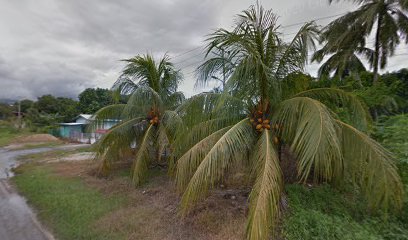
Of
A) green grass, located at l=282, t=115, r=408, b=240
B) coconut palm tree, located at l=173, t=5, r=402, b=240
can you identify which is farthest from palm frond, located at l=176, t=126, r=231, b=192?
green grass, located at l=282, t=115, r=408, b=240

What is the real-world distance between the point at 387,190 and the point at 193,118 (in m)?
3.40

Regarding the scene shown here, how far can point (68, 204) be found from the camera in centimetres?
587

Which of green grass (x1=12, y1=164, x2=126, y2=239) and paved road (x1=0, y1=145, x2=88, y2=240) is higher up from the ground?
green grass (x1=12, y1=164, x2=126, y2=239)

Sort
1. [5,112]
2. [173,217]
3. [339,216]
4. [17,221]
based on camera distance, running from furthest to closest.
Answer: [5,112]
[17,221]
[173,217]
[339,216]

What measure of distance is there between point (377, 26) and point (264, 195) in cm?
1383

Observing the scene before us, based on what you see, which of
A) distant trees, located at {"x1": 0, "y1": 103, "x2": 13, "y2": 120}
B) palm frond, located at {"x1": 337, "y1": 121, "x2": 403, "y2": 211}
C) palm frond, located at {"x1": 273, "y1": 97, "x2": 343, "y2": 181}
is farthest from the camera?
distant trees, located at {"x1": 0, "y1": 103, "x2": 13, "y2": 120}

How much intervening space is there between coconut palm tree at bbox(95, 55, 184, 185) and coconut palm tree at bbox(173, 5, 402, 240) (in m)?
2.36

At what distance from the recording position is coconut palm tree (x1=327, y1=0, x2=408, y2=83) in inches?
480

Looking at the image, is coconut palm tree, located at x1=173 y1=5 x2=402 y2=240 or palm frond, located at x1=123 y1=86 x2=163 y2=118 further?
palm frond, located at x1=123 y1=86 x2=163 y2=118

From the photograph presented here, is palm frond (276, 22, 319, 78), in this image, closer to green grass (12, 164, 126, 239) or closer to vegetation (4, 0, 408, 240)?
vegetation (4, 0, 408, 240)

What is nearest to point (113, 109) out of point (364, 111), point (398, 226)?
point (364, 111)

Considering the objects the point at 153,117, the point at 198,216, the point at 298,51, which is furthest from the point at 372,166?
the point at 153,117

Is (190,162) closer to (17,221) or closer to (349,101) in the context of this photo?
(349,101)

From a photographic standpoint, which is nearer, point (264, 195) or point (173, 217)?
point (264, 195)
